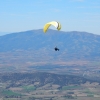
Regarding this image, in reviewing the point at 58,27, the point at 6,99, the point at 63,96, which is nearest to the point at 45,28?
the point at 58,27

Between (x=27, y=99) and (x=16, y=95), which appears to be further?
(x=16, y=95)

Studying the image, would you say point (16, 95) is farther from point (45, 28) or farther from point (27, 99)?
point (45, 28)

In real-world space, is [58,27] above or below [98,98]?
below

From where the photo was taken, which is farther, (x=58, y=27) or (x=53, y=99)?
(x=53, y=99)

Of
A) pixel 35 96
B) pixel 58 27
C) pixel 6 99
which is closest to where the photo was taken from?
pixel 58 27

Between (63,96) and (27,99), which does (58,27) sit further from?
(63,96)

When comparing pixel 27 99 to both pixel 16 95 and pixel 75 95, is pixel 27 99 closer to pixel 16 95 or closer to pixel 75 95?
pixel 16 95

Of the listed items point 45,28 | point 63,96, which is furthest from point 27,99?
point 45,28

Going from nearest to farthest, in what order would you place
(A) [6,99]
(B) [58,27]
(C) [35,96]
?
(B) [58,27] < (A) [6,99] < (C) [35,96]

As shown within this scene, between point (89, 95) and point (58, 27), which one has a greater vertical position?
point (89, 95)
